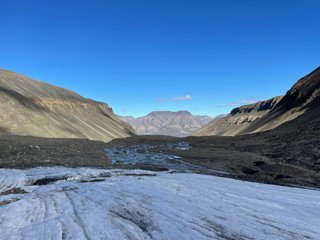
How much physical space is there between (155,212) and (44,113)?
105 m

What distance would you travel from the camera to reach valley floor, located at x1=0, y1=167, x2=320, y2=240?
7609 millimetres

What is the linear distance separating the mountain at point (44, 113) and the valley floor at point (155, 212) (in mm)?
77961

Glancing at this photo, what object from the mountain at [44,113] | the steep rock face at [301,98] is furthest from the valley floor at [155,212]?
the mountain at [44,113]

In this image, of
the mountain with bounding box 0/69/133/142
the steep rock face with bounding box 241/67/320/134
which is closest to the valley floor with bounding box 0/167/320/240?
the steep rock face with bounding box 241/67/320/134

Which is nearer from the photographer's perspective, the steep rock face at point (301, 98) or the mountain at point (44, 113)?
the steep rock face at point (301, 98)

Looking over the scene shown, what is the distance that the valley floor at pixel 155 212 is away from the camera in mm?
7609

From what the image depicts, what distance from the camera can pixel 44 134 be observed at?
3538 inches

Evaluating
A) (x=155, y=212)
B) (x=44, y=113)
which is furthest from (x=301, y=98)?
(x=155, y=212)

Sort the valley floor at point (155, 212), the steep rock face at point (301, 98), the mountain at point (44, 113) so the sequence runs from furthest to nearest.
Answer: the mountain at point (44, 113) < the steep rock face at point (301, 98) < the valley floor at point (155, 212)

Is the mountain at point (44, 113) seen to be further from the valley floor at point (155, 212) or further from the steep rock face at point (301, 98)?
the valley floor at point (155, 212)

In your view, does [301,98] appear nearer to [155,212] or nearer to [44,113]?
[44,113]

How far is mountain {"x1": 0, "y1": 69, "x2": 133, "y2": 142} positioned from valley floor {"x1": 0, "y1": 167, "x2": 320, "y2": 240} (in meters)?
78.0

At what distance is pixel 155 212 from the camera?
905cm

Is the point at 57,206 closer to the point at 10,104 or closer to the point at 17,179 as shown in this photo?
the point at 17,179
